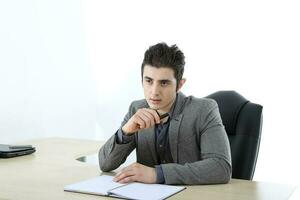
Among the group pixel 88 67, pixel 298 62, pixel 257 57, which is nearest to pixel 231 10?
pixel 257 57

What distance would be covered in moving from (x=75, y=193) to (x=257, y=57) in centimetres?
216

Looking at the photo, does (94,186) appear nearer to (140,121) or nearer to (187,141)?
(140,121)

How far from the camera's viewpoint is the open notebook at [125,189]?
1.44m

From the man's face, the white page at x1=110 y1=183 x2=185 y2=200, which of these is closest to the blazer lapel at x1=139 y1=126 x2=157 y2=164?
the man's face

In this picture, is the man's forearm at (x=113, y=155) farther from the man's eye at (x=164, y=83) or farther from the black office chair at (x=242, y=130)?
the black office chair at (x=242, y=130)

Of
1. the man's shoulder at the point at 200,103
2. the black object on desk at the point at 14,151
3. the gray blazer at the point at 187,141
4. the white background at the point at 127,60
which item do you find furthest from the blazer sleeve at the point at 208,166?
the white background at the point at 127,60

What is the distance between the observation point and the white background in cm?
319

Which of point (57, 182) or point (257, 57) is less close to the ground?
point (257, 57)

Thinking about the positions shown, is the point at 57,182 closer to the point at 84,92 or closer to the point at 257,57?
the point at 257,57

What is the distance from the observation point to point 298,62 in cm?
313

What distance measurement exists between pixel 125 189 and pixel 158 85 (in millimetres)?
515

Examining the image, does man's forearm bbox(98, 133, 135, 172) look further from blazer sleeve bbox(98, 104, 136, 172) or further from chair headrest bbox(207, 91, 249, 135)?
chair headrest bbox(207, 91, 249, 135)

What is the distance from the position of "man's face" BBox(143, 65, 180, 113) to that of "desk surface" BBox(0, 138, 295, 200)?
0.40 m

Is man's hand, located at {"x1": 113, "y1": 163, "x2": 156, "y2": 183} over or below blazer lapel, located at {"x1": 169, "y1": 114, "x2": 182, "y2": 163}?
below
